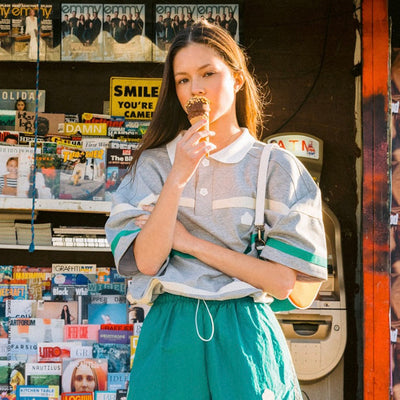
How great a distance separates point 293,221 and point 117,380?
2.49 meters

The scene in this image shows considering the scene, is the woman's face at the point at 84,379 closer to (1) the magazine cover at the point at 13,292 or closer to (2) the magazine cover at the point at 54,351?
(2) the magazine cover at the point at 54,351

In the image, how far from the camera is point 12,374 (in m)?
3.80

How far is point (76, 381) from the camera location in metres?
3.79

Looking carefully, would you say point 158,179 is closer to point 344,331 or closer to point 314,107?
point 344,331

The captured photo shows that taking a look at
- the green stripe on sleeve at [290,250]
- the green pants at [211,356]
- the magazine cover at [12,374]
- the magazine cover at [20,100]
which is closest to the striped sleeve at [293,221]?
the green stripe on sleeve at [290,250]

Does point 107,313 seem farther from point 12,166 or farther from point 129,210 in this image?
point 129,210

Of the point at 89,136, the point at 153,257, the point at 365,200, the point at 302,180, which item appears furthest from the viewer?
the point at 89,136

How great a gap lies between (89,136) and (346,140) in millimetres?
1613

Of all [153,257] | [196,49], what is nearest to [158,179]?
[153,257]

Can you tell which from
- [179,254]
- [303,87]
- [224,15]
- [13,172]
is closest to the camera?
[179,254]

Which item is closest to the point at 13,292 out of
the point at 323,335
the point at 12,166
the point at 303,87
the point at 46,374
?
the point at 46,374

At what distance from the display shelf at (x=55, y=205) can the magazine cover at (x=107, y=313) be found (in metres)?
0.58

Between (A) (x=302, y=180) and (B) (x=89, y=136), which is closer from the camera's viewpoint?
(A) (x=302, y=180)

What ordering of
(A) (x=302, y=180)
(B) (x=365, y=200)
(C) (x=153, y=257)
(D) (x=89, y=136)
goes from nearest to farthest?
(C) (x=153, y=257) < (A) (x=302, y=180) < (B) (x=365, y=200) < (D) (x=89, y=136)
